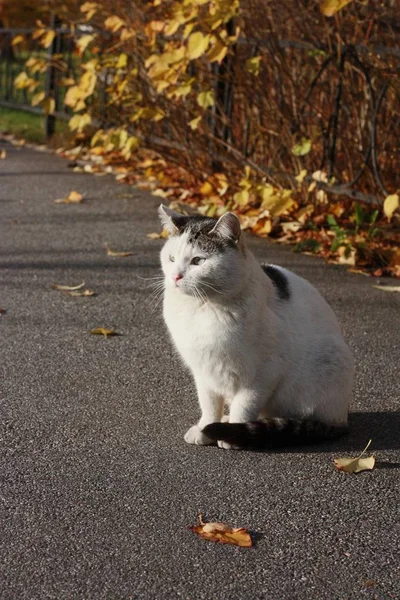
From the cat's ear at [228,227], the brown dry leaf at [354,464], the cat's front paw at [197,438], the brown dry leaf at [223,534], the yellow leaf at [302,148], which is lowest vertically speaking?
the cat's front paw at [197,438]

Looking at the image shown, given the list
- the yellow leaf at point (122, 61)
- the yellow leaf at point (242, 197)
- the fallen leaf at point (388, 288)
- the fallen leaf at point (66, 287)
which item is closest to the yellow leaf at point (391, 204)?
the fallen leaf at point (388, 288)

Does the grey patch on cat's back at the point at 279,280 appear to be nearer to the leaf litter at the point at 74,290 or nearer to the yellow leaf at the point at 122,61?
the leaf litter at the point at 74,290

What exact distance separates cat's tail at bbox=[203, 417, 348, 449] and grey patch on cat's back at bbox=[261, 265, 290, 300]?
531mm

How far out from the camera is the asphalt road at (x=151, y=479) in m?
2.78

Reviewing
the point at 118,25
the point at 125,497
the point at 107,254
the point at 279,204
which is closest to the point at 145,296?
the point at 107,254

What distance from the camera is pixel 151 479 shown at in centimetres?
344

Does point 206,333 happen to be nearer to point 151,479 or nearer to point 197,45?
point 151,479

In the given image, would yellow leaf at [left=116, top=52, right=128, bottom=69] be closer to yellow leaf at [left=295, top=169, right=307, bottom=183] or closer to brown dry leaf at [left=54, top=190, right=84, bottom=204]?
brown dry leaf at [left=54, top=190, right=84, bottom=204]

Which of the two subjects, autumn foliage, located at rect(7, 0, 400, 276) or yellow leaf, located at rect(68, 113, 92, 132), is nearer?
autumn foliage, located at rect(7, 0, 400, 276)

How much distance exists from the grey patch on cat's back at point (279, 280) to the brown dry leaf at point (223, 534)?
1176mm

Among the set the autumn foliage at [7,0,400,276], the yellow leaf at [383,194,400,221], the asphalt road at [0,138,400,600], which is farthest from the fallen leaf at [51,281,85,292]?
the yellow leaf at [383,194,400,221]

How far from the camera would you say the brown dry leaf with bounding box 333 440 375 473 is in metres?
3.55

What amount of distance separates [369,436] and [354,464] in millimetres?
398

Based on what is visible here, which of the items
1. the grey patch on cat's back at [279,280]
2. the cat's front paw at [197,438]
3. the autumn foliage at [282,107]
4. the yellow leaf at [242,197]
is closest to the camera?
the cat's front paw at [197,438]
